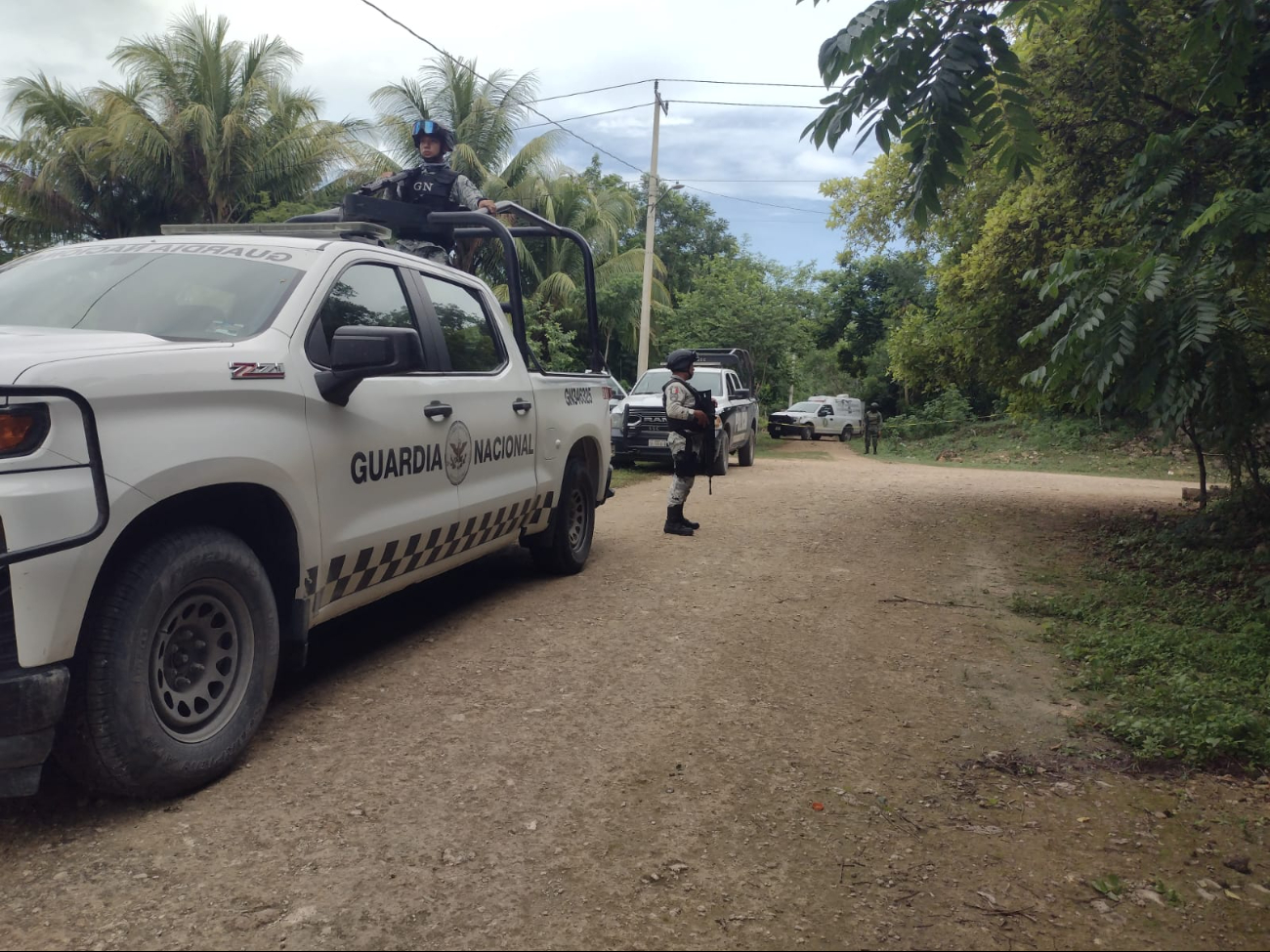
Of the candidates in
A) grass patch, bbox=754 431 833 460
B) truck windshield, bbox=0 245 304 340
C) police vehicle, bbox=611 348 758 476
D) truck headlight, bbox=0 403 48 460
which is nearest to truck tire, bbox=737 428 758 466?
police vehicle, bbox=611 348 758 476

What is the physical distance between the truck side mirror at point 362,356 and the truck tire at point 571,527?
2.80 meters

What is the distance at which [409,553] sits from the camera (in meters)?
4.59

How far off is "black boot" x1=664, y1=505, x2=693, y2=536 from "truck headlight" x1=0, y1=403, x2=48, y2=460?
21.7 ft

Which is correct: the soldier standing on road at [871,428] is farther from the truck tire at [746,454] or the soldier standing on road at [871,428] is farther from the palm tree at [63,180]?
the palm tree at [63,180]

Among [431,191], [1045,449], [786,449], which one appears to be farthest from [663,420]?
[1045,449]

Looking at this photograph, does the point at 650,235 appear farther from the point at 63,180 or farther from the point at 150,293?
the point at 150,293

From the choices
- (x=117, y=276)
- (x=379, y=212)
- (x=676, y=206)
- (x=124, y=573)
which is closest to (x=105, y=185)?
(x=379, y=212)

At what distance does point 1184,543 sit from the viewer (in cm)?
836

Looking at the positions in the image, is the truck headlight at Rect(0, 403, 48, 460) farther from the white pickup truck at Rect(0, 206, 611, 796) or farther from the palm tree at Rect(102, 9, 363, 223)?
the palm tree at Rect(102, 9, 363, 223)

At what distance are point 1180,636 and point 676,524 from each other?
4.46 m

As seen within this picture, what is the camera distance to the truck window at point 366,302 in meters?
4.16

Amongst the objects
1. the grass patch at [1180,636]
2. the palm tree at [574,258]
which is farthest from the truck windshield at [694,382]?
the palm tree at [574,258]

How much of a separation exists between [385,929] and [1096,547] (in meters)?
8.23

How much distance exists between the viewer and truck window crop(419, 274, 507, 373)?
5176 millimetres
